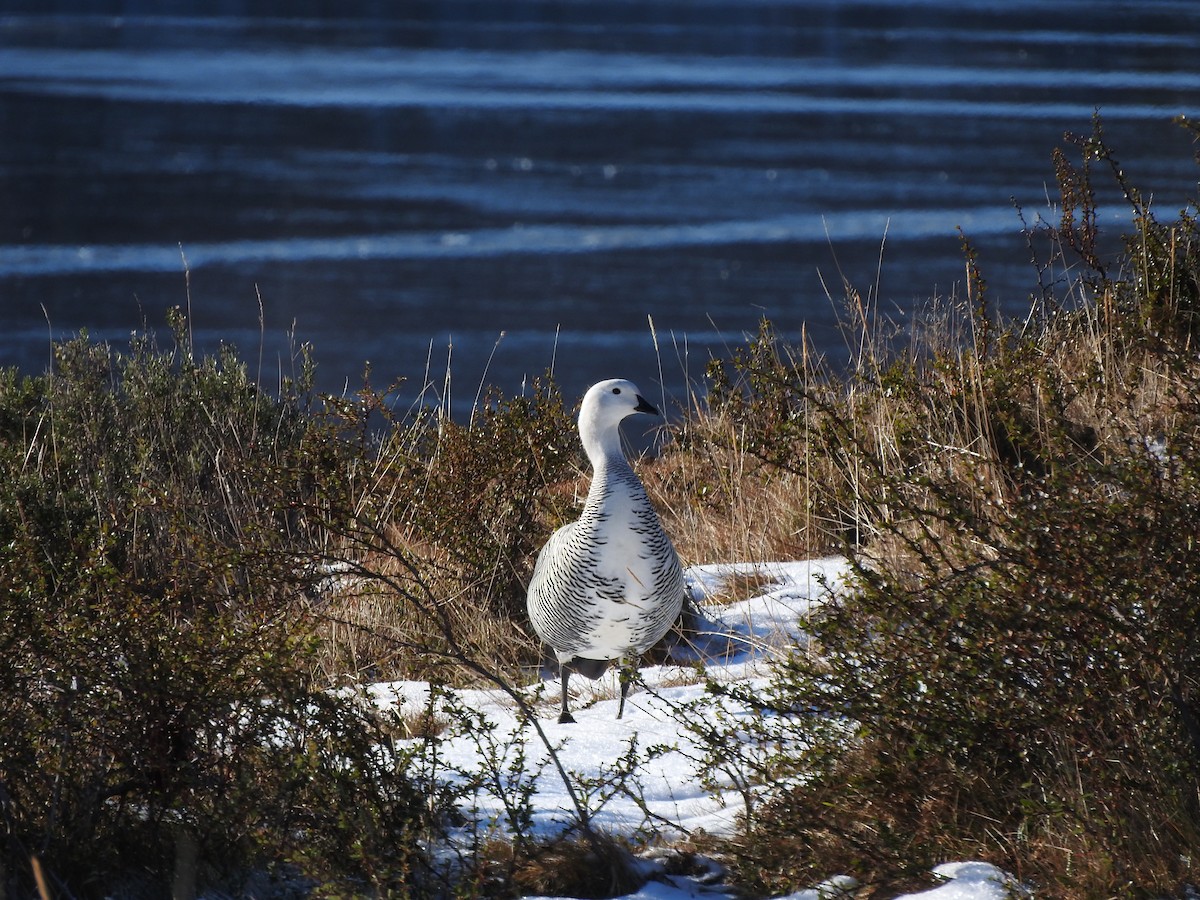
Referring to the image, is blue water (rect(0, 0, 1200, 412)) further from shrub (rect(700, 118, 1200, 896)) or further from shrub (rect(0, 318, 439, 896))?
shrub (rect(700, 118, 1200, 896))

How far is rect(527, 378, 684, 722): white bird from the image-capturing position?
4.57 metres

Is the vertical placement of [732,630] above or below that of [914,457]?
below

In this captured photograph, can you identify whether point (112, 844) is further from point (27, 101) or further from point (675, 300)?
point (27, 101)

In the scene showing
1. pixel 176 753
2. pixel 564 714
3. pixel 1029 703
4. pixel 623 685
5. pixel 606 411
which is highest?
pixel 606 411

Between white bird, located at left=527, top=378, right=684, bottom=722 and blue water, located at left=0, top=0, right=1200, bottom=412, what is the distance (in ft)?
5.04

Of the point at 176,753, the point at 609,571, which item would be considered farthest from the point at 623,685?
the point at 176,753

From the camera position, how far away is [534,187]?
20.7 meters

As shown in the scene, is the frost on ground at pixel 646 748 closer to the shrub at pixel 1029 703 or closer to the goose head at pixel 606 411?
the shrub at pixel 1029 703

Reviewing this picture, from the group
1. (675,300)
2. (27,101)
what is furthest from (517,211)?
(27,101)

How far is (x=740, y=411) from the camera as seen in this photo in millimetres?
7168

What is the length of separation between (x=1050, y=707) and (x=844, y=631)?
45cm

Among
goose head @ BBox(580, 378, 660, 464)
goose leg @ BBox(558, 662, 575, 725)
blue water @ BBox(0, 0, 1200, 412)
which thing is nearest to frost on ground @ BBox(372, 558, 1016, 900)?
goose leg @ BBox(558, 662, 575, 725)

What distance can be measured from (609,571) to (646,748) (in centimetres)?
93

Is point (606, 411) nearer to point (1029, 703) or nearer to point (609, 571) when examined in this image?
point (609, 571)
